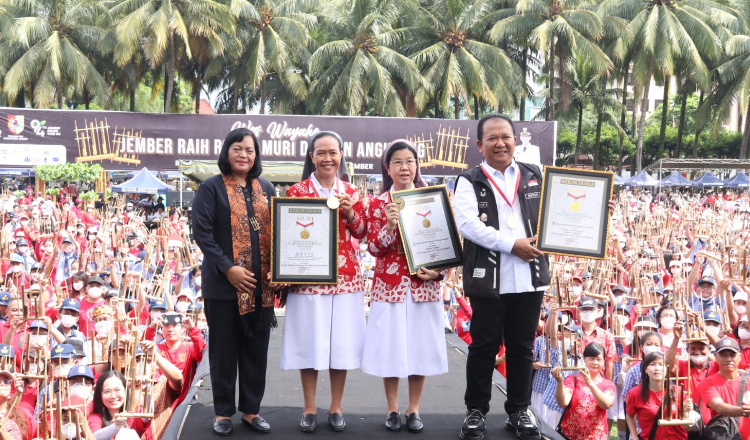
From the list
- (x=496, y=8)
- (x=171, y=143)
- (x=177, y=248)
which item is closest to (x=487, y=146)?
(x=177, y=248)

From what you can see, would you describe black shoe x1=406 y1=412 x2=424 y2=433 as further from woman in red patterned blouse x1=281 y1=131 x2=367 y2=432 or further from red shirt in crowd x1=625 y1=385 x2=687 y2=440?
red shirt in crowd x1=625 y1=385 x2=687 y2=440

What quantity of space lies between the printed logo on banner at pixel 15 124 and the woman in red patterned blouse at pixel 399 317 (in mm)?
17390

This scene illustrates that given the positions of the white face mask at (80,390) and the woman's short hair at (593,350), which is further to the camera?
the woman's short hair at (593,350)

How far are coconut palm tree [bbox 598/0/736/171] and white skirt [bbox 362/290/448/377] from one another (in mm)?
23842

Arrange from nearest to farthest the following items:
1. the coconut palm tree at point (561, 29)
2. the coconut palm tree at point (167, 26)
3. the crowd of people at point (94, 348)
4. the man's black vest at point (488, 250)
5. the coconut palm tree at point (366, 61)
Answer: the man's black vest at point (488, 250) → the crowd of people at point (94, 348) → the coconut palm tree at point (167, 26) → the coconut palm tree at point (561, 29) → the coconut palm tree at point (366, 61)

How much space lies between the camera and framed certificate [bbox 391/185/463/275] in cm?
367

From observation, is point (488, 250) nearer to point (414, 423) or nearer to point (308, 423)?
point (414, 423)

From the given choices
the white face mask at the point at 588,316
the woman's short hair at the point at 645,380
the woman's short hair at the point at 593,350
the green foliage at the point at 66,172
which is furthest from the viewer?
the green foliage at the point at 66,172

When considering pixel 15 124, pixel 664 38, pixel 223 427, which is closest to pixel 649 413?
pixel 223 427

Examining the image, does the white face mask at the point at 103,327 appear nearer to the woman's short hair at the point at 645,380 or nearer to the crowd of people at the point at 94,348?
the crowd of people at the point at 94,348

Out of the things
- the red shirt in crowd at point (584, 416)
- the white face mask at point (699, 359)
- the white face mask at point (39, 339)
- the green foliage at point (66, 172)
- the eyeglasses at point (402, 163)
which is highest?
the green foliage at point (66, 172)

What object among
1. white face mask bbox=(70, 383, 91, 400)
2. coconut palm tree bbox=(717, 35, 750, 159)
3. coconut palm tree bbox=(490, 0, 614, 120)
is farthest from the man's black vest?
coconut palm tree bbox=(717, 35, 750, 159)

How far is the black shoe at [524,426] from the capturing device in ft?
11.8

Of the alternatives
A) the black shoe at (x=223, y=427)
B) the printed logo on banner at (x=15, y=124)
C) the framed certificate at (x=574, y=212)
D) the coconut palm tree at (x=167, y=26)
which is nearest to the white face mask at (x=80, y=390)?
the black shoe at (x=223, y=427)
